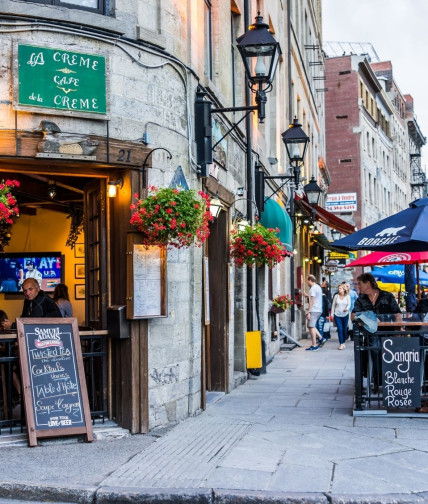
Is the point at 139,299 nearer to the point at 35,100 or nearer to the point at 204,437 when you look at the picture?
the point at 204,437

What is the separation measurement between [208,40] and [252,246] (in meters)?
3.26

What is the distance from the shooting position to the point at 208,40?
11.8 metres

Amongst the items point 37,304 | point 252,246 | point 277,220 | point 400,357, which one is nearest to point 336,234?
point 277,220

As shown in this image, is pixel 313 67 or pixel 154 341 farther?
pixel 313 67

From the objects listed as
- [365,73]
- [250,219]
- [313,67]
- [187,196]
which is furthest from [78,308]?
[365,73]

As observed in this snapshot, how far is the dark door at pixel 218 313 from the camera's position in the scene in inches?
468

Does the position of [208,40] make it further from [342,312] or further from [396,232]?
[342,312]

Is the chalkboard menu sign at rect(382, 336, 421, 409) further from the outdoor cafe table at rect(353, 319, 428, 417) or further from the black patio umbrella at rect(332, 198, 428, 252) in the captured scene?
the black patio umbrella at rect(332, 198, 428, 252)

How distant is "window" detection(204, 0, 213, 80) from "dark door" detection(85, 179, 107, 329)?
307 cm

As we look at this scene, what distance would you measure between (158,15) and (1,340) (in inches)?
165

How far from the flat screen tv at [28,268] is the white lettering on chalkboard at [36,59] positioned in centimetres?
611

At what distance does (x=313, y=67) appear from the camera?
34.6 metres

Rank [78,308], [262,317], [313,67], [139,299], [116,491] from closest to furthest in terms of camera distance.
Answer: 1. [116,491]
2. [139,299]
3. [78,308]
4. [262,317]
5. [313,67]

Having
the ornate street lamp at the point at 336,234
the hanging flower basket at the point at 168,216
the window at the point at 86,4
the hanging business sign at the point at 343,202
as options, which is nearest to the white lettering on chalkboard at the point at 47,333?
the hanging flower basket at the point at 168,216
